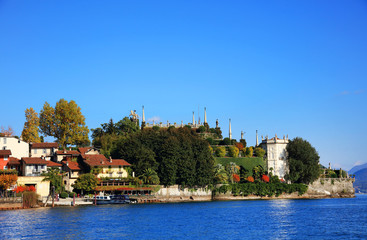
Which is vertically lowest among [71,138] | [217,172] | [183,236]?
[183,236]

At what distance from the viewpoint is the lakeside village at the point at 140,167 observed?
8312 cm

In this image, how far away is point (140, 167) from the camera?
298ft

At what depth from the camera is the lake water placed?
44.8 m

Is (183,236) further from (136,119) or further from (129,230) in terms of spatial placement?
(136,119)

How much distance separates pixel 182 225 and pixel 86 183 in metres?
36.1

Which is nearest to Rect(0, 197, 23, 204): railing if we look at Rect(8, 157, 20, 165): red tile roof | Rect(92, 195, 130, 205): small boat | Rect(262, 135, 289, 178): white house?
Rect(92, 195, 130, 205): small boat

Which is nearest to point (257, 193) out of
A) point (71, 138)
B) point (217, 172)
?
point (217, 172)

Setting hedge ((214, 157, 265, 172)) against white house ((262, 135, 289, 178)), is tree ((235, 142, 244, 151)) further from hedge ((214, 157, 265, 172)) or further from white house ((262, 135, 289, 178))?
hedge ((214, 157, 265, 172))

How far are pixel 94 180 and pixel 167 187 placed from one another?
15254 millimetres

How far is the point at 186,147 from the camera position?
94062 millimetres

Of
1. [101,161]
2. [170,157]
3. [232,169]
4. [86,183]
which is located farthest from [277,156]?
[86,183]

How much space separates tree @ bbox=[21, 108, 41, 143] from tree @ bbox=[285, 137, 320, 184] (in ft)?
196

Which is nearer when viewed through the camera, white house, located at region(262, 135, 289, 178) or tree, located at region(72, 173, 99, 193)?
tree, located at region(72, 173, 99, 193)

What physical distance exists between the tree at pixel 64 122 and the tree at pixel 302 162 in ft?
160
